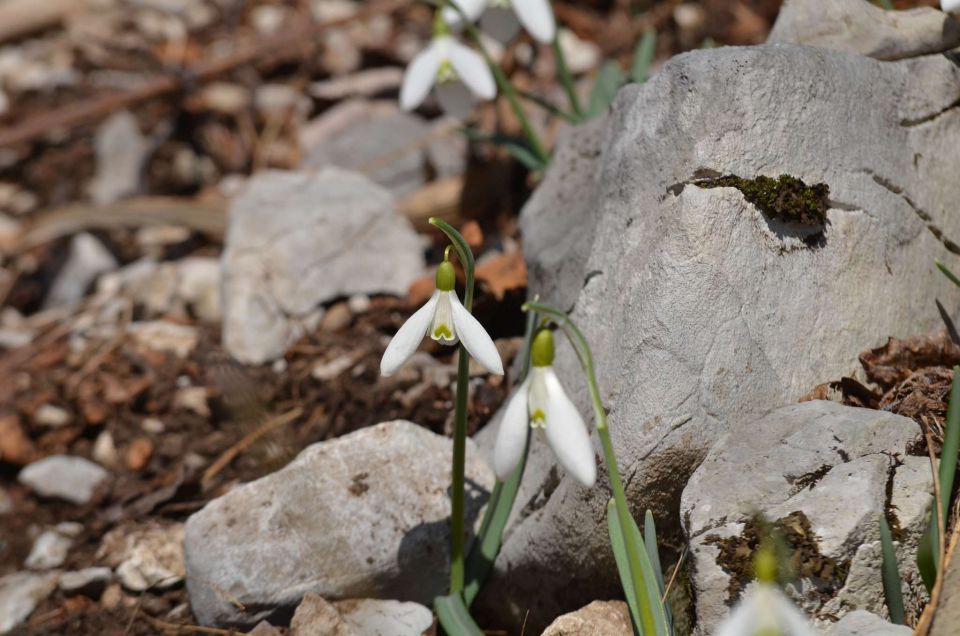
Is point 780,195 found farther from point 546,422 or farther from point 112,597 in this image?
point 112,597

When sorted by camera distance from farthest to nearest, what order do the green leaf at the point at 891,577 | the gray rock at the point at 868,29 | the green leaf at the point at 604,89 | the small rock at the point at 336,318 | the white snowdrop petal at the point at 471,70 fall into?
the small rock at the point at 336,318, the green leaf at the point at 604,89, the white snowdrop petal at the point at 471,70, the gray rock at the point at 868,29, the green leaf at the point at 891,577

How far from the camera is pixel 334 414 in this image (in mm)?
2625

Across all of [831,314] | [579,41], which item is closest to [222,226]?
Answer: [579,41]

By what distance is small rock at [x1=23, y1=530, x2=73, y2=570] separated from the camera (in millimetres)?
2506

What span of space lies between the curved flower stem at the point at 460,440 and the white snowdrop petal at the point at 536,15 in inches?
38.3

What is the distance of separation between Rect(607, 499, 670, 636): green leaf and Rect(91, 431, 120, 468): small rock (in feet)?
6.00

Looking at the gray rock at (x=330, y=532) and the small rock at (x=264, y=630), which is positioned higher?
the gray rock at (x=330, y=532)

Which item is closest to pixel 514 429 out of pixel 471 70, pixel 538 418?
pixel 538 418

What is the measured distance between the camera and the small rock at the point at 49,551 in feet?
8.22

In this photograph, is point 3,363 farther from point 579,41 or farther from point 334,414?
point 579,41

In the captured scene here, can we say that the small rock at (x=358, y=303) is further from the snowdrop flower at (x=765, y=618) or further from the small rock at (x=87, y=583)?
the snowdrop flower at (x=765, y=618)

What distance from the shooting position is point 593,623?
173 cm

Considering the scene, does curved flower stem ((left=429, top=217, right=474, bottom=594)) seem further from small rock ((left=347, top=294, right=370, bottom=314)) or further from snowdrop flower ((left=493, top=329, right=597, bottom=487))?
small rock ((left=347, top=294, right=370, bottom=314))

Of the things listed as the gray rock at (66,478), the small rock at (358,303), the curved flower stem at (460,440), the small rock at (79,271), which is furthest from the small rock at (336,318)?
the small rock at (79,271)
